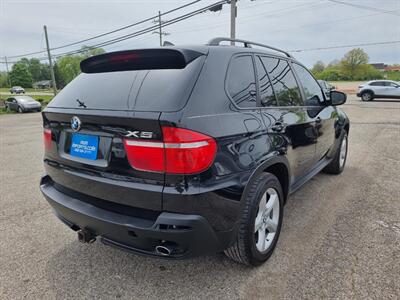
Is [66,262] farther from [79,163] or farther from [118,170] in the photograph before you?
[118,170]

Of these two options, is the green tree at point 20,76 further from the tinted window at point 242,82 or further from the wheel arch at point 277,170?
the wheel arch at point 277,170

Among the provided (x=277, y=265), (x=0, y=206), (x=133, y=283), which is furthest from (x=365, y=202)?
(x=0, y=206)

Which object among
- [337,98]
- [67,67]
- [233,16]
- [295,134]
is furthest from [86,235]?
[67,67]

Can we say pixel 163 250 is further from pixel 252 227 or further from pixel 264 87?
pixel 264 87

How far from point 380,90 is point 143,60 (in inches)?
937

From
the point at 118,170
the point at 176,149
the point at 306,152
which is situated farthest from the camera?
the point at 306,152

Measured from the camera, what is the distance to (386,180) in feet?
14.2

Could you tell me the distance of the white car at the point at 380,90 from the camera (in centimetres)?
2072

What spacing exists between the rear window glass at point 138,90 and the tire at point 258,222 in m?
0.87

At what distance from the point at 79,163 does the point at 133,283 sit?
1.00 meters

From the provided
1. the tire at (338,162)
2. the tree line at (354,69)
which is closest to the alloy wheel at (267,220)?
→ the tire at (338,162)

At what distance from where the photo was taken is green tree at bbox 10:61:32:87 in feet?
280

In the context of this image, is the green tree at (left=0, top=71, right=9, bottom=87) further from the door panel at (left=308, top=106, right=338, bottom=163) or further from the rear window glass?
the door panel at (left=308, top=106, right=338, bottom=163)

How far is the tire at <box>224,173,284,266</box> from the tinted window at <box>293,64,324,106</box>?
1476 mm
